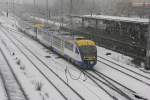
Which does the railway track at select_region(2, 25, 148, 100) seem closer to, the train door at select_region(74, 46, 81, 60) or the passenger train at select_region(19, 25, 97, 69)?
the passenger train at select_region(19, 25, 97, 69)

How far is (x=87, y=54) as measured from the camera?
28.8 m

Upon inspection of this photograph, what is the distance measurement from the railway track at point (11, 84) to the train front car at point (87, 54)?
568cm

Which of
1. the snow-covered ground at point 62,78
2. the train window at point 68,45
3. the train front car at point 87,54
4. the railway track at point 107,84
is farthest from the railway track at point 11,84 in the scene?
the train front car at point 87,54

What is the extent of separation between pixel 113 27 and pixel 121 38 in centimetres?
394

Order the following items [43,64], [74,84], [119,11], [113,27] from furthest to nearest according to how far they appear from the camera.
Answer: [119,11] < [113,27] < [43,64] < [74,84]

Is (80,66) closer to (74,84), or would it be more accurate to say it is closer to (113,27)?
(74,84)

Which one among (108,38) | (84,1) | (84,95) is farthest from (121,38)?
(84,1)

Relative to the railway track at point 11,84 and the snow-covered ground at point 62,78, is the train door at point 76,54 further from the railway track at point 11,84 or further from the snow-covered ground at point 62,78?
the railway track at point 11,84

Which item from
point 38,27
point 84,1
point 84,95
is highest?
point 84,1

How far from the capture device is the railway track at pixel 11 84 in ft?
68.9

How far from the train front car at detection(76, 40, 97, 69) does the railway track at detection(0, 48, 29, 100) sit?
18.6 ft

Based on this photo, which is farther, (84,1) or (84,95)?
(84,1)

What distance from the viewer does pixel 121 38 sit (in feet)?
131

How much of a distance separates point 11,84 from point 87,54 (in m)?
7.33
